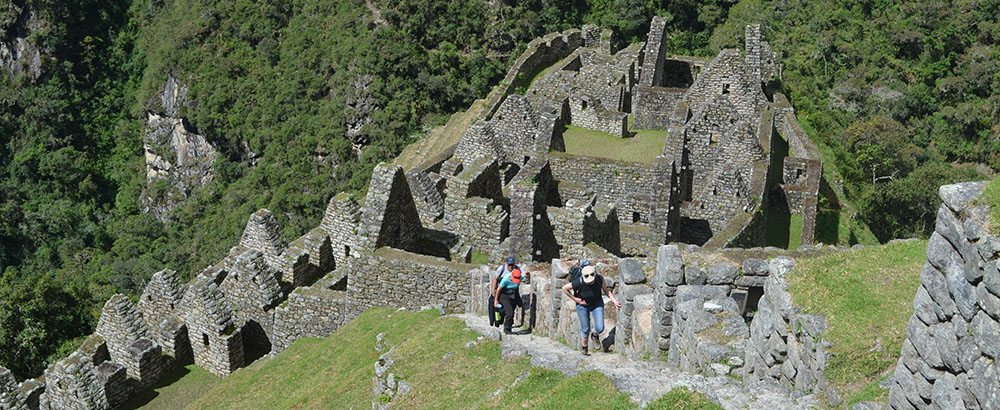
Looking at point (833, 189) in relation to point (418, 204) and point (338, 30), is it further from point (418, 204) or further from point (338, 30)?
point (338, 30)

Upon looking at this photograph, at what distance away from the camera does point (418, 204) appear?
1964 centimetres

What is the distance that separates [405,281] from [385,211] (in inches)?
54.7

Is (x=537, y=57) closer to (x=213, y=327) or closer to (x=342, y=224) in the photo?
(x=342, y=224)

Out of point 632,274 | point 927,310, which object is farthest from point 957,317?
point 632,274

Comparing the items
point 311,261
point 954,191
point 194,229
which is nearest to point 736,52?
point 311,261

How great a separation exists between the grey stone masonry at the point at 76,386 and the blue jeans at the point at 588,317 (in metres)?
9.99

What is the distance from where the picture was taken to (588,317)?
11.8 meters

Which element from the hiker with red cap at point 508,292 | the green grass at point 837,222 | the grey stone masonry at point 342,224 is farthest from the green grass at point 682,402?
the green grass at point 837,222

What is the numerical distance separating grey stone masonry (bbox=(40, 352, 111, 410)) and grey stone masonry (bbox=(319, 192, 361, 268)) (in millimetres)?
5139

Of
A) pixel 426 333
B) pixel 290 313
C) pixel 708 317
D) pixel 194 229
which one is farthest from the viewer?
pixel 194 229

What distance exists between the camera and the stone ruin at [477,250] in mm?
11961

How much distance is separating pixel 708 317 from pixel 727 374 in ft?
2.73

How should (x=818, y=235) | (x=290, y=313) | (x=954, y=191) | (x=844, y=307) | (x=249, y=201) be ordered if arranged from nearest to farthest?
(x=954, y=191) → (x=844, y=307) → (x=290, y=313) → (x=818, y=235) → (x=249, y=201)

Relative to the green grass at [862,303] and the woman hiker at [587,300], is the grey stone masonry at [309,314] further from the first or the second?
the green grass at [862,303]
